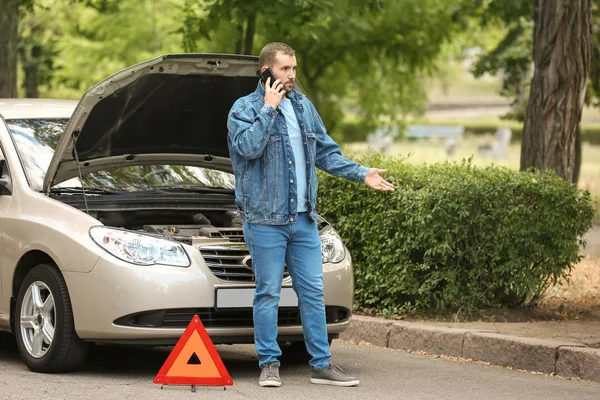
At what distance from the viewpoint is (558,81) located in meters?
10.0

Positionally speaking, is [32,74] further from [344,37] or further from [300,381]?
[300,381]

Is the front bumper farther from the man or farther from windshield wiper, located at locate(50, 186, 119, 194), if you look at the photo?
windshield wiper, located at locate(50, 186, 119, 194)

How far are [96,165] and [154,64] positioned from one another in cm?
110

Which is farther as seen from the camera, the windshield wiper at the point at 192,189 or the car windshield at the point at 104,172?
the windshield wiper at the point at 192,189

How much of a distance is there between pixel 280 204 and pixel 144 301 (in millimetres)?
943

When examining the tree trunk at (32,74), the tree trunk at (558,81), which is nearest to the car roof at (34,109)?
the tree trunk at (558,81)

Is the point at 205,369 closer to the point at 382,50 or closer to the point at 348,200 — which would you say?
the point at 348,200

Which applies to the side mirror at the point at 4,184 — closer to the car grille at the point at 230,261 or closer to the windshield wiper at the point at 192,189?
the windshield wiper at the point at 192,189

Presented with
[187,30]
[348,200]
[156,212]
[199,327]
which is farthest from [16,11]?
[199,327]

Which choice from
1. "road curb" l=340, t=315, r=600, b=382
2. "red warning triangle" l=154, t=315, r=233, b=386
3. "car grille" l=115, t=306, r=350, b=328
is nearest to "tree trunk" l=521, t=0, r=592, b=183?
"road curb" l=340, t=315, r=600, b=382

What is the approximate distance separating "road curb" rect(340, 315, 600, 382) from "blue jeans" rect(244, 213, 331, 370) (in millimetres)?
1575

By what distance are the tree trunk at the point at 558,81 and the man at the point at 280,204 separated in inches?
164

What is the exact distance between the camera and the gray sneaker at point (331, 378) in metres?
6.30

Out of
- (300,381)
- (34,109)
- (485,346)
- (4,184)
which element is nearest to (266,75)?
(300,381)
